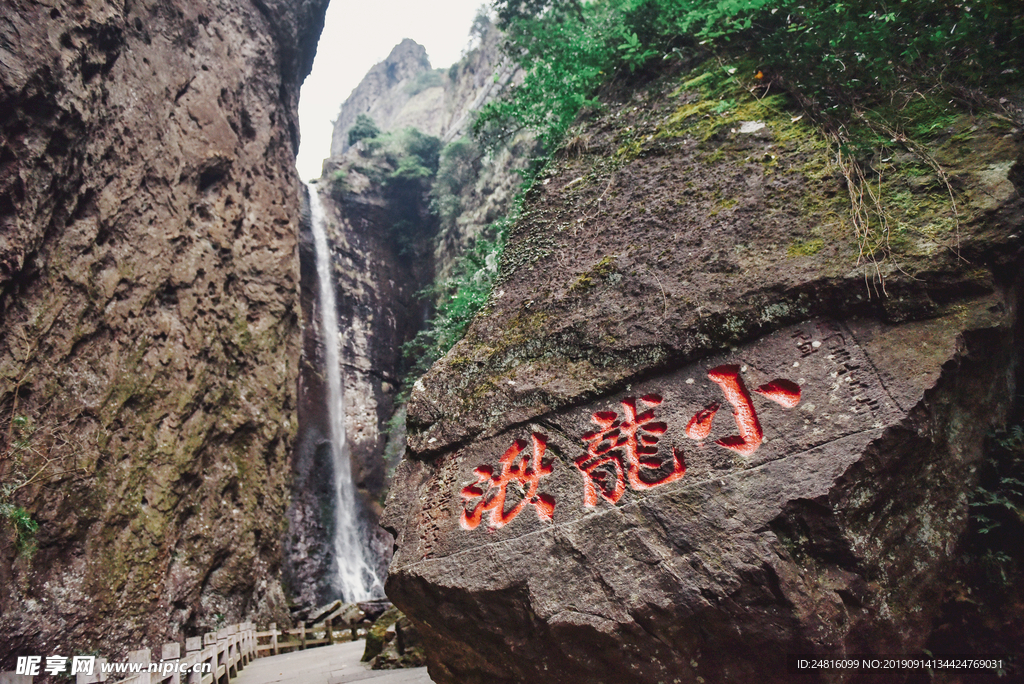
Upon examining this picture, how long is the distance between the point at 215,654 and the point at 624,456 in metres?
4.15

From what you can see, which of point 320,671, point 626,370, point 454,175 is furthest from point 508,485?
point 454,175

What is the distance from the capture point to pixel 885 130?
297 centimetres

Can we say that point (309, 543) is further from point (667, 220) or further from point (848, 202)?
point (848, 202)

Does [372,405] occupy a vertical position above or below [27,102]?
below

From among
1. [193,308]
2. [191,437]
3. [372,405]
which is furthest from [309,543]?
[193,308]

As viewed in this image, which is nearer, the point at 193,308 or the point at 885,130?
the point at 885,130

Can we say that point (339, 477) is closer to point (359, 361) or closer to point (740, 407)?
point (359, 361)

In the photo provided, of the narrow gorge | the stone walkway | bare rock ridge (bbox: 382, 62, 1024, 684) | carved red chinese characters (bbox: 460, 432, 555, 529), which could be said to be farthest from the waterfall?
carved red chinese characters (bbox: 460, 432, 555, 529)

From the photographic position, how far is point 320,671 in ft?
15.8

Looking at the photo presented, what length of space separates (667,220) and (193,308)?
5.97m

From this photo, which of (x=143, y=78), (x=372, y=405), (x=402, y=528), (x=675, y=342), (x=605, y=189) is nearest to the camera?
(x=675, y=342)

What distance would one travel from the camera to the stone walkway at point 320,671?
14.0ft

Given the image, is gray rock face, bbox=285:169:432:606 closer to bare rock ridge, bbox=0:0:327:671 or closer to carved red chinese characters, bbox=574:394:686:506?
bare rock ridge, bbox=0:0:327:671

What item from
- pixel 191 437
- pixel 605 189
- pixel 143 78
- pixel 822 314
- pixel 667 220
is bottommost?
pixel 822 314
